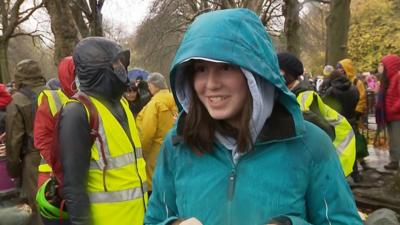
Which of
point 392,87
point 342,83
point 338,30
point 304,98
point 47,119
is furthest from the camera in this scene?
point 338,30

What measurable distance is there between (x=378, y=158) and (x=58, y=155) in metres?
7.90

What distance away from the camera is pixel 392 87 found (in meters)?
7.39

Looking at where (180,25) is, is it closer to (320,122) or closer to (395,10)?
(395,10)

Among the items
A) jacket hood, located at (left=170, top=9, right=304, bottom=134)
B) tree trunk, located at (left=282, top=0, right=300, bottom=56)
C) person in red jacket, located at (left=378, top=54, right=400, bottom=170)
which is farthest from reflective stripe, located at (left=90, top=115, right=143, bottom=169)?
tree trunk, located at (left=282, top=0, right=300, bottom=56)

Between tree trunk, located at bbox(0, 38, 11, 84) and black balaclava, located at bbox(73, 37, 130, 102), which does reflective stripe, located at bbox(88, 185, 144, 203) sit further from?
tree trunk, located at bbox(0, 38, 11, 84)

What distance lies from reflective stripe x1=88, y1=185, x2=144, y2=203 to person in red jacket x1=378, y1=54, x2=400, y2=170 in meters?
5.66

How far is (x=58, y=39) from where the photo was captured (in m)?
7.71

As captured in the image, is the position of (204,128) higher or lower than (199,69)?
lower

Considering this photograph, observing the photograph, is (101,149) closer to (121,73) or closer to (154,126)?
(121,73)

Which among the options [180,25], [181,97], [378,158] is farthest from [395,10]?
[181,97]

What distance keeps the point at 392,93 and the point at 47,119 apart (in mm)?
5775

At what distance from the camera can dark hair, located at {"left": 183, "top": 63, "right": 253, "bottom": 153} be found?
155 cm

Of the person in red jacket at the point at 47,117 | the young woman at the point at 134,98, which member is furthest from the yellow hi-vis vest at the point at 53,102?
the young woman at the point at 134,98

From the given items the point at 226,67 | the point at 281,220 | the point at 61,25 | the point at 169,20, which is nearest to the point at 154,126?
the point at 226,67
